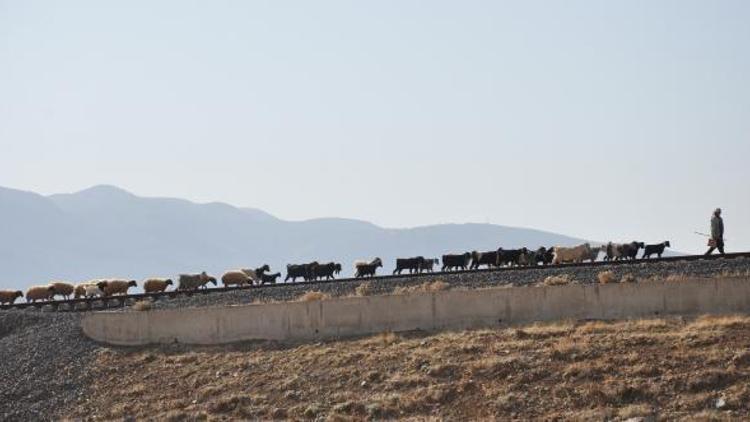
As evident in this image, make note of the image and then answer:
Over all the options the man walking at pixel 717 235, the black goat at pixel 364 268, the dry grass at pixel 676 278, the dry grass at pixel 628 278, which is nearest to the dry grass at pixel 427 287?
the dry grass at pixel 628 278

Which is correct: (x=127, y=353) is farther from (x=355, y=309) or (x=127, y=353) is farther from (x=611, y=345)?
(x=611, y=345)

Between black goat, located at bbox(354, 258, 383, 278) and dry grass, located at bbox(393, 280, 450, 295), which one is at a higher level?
black goat, located at bbox(354, 258, 383, 278)

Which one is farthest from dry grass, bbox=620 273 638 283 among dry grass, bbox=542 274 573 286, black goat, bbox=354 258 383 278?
black goat, bbox=354 258 383 278

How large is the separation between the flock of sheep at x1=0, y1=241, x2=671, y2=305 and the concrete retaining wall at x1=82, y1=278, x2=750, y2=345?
11.5m

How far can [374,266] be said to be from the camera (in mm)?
53969

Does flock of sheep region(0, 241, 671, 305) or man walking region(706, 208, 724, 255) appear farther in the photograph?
flock of sheep region(0, 241, 671, 305)

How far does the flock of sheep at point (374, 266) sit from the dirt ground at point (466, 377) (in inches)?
595

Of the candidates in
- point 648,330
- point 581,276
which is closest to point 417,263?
point 581,276

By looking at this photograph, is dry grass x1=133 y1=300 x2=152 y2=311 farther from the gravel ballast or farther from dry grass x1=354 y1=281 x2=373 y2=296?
dry grass x1=354 y1=281 x2=373 y2=296

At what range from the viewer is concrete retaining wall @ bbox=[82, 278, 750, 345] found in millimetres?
31312

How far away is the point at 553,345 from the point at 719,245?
1194cm

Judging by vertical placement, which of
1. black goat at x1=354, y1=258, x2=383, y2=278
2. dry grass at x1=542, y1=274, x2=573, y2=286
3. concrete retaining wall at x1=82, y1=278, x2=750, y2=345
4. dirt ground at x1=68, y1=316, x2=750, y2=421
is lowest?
dirt ground at x1=68, y1=316, x2=750, y2=421

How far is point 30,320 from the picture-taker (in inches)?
1742

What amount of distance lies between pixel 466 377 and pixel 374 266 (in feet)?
83.2
